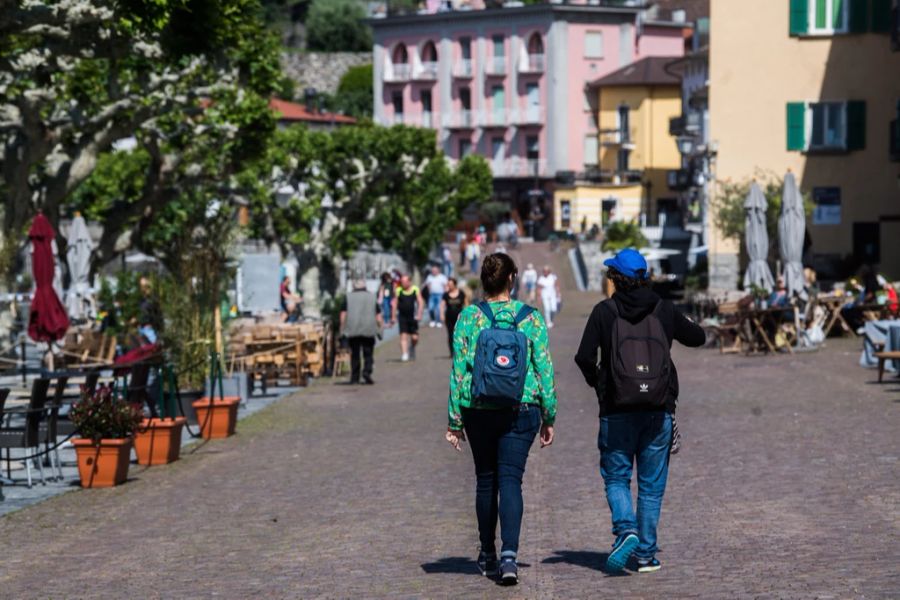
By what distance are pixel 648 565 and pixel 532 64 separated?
10095 cm

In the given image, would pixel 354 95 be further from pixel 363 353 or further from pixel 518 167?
pixel 363 353

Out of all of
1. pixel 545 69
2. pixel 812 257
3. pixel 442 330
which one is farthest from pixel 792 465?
pixel 545 69

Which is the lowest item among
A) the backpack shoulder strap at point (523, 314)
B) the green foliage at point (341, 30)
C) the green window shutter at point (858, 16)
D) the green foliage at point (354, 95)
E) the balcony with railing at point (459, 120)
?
the backpack shoulder strap at point (523, 314)

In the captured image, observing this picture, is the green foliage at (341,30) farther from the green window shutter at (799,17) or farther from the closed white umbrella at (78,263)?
the closed white umbrella at (78,263)

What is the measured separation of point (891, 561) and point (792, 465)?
4796 millimetres

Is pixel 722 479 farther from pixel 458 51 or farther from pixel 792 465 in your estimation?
pixel 458 51

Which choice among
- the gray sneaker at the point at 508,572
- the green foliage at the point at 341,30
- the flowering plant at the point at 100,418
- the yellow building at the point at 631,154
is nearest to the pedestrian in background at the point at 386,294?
the flowering plant at the point at 100,418

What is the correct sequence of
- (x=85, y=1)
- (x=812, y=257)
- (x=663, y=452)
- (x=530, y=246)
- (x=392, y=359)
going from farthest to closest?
(x=530, y=246) → (x=812, y=257) → (x=392, y=359) → (x=85, y=1) → (x=663, y=452)

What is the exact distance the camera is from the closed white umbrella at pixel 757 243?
1454 inches

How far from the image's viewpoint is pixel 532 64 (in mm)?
109188

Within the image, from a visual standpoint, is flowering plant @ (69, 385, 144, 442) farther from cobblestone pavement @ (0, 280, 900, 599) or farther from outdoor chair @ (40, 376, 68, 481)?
cobblestone pavement @ (0, 280, 900, 599)

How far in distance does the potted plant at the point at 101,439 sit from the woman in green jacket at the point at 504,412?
20.0 feet

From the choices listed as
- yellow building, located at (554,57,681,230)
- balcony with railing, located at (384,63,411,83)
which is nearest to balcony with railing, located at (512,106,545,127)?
yellow building, located at (554,57,681,230)

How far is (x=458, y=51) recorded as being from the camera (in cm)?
11212
